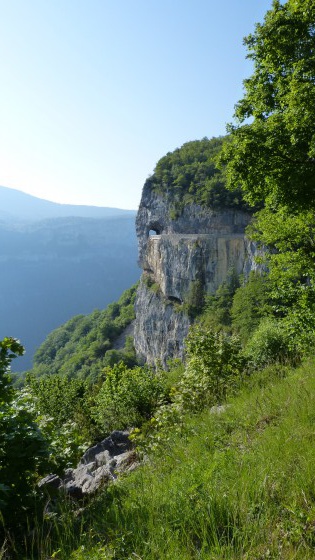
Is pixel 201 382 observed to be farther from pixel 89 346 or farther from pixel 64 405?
pixel 89 346

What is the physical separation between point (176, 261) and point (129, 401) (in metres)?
57.1

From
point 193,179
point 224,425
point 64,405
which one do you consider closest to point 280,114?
point 224,425

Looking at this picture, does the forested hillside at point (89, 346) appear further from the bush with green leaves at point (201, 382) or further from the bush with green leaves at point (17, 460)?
the bush with green leaves at point (17, 460)

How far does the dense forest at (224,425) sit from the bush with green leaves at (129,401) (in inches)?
1.7

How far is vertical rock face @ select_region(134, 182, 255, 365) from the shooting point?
201 ft

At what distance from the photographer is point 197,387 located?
793cm

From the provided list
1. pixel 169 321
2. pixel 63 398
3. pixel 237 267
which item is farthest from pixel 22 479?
pixel 169 321

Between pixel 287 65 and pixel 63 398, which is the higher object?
pixel 287 65

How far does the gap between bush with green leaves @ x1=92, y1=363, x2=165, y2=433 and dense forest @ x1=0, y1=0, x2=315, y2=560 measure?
4cm

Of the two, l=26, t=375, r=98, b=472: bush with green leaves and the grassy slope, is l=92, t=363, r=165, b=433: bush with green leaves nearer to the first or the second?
l=26, t=375, r=98, b=472: bush with green leaves

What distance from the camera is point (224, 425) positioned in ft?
16.9

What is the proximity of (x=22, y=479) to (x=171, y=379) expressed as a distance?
914 cm

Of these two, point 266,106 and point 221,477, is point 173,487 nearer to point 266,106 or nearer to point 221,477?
point 221,477

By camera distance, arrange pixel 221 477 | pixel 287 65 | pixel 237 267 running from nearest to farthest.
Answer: pixel 221 477, pixel 287 65, pixel 237 267
